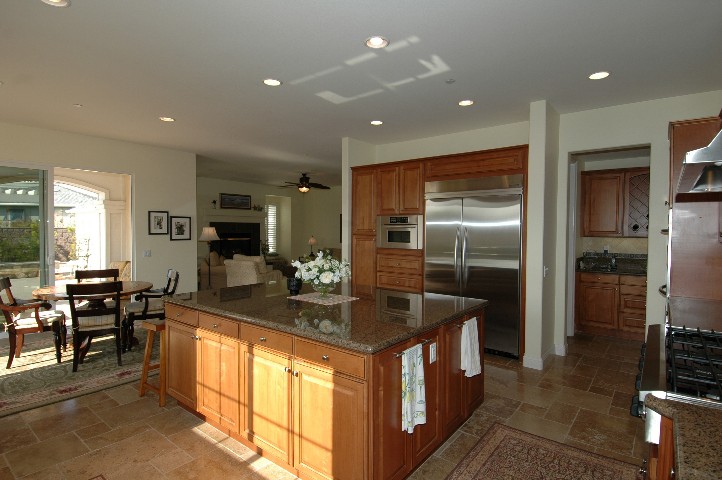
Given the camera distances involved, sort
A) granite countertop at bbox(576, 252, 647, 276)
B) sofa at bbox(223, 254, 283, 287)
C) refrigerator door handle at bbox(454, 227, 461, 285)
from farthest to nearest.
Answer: sofa at bbox(223, 254, 283, 287) < granite countertop at bbox(576, 252, 647, 276) < refrigerator door handle at bbox(454, 227, 461, 285)

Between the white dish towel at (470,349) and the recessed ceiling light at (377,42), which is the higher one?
the recessed ceiling light at (377,42)

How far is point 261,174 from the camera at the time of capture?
31.5 ft

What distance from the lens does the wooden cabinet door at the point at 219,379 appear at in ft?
8.38

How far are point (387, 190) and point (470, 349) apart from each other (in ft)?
10.0

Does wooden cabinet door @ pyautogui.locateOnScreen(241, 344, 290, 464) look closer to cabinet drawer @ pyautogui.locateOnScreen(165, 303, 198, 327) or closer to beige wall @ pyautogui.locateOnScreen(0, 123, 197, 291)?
cabinet drawer @ pyautogui.locateOnScreen(165, 303, 198, 327)

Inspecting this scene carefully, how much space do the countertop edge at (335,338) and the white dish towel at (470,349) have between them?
11 cm

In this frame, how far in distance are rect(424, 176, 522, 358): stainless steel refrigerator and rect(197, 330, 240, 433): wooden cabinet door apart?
287cm

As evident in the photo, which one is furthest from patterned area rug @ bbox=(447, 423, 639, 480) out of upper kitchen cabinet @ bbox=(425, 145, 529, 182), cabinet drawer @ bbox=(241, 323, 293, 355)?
upper kitchen cabinet @ bbox=(425, 145, 529, 182)

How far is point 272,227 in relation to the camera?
12.4 meters

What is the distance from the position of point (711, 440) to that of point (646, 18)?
252 cm

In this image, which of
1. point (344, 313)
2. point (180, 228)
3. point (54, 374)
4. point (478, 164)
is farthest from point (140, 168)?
point (344, 313)

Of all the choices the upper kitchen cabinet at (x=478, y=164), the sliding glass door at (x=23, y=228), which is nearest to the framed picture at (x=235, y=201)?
the sliding glass door at (x=23, y=228)

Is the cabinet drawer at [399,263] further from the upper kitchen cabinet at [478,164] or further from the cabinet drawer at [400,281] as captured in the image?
the upper kitchen cabinet at [478,164]

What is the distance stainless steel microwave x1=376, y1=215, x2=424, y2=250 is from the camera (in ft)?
16.6
